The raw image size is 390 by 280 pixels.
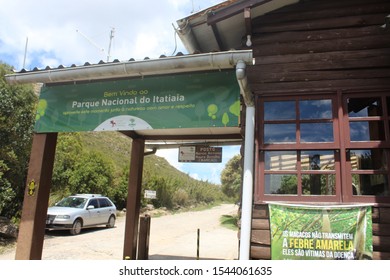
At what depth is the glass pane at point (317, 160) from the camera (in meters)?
4.88

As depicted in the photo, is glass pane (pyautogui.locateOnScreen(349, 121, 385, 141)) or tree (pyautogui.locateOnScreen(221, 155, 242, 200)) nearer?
glass pane (pyautogui.locateOnScreen(349, 121, 385, 141))

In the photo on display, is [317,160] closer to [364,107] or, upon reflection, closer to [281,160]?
[281,160]

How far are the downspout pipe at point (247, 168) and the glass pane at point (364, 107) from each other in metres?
1.46

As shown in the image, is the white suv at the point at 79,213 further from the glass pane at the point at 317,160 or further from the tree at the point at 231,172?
the tree at the point at 231,172

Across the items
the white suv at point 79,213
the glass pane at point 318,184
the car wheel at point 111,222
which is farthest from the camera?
the car wheel at point 111,222

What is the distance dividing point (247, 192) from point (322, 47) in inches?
103

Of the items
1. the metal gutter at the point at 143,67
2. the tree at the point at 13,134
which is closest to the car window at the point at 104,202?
the tree at the point at 13,134

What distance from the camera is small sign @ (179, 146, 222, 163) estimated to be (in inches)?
370

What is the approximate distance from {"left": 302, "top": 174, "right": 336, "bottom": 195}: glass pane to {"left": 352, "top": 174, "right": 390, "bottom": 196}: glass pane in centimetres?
29

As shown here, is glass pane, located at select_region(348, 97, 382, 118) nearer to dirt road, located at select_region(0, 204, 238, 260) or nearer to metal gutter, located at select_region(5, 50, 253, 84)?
metal gutter, located at select_region(5, 50, 253, 84)

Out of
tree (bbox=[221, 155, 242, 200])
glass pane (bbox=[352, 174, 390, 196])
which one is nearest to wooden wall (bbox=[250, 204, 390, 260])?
glass pane (bbox=[352, 174, 390, 196])

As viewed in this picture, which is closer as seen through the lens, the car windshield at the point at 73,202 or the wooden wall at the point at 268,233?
the wooden wall at the point at 268,233

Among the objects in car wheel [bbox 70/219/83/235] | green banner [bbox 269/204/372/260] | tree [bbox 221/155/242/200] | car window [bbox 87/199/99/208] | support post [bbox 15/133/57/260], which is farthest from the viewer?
tree [bbox 221/155/242/200]

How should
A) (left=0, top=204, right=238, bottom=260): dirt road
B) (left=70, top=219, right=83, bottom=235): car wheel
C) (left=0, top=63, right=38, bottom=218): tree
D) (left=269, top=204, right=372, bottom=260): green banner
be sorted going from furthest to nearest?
(left=70, top=219, right=83, bottom=235): car wheel, (left=0, top=63, right=38, bottom=218): tree, (left=0, top=204, right=238, bottom=260): dirt road, (left=269, top=204, right=372, bottom=260): green banner
